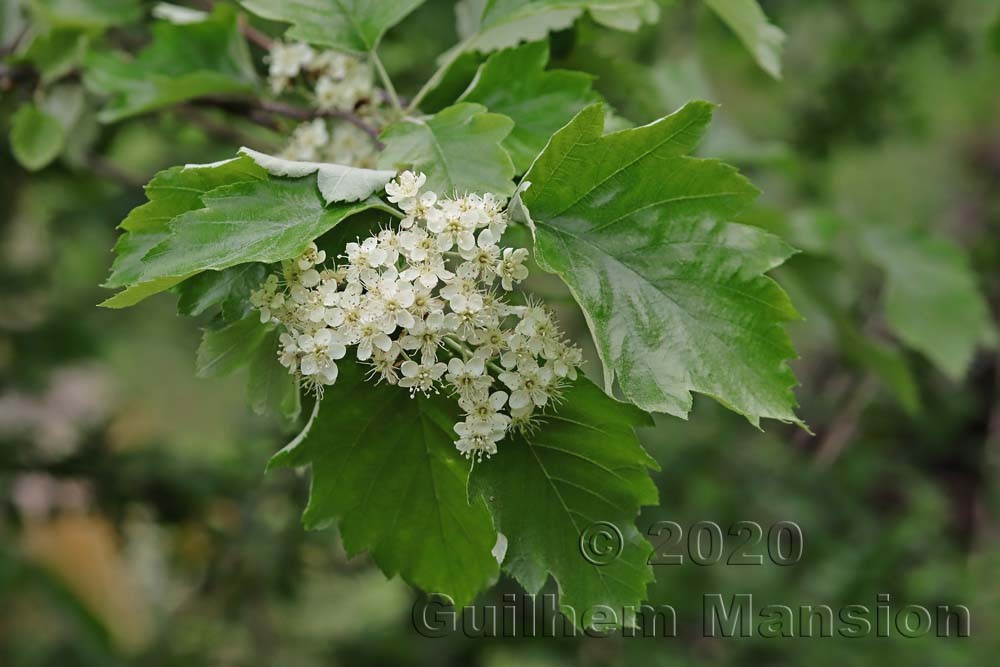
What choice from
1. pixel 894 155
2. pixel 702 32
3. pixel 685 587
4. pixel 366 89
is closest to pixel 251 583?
pixel 685 587

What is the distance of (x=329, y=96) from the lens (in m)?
1.18

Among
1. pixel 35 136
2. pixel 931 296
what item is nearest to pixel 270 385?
pixel 35 136

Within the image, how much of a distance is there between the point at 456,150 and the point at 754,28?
0.45 m

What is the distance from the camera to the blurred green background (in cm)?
236

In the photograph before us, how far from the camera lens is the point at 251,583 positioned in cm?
265

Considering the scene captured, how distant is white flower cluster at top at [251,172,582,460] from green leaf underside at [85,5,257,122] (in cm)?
50

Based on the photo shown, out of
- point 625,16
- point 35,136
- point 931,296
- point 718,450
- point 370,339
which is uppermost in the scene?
point 625,16

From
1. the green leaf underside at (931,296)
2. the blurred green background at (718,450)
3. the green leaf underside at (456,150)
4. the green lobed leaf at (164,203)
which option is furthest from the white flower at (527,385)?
the green leaf underside at (931,296)

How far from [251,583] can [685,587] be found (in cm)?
117

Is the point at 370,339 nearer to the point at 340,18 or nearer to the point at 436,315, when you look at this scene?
the point at 436,315

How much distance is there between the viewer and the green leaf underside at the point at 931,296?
1.88 metres

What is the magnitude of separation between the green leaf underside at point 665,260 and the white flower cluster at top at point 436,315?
49mm

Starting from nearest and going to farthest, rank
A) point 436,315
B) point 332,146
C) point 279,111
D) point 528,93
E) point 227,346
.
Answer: point 436,315
point 227,346
point 528,93
point 332,146
point 279,111

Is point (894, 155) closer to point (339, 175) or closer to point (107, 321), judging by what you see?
point (107, 321)
